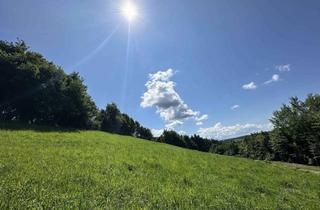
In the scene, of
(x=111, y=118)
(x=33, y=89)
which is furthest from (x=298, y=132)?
(x=33, y=89)

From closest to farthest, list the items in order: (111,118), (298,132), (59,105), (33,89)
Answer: (33,89)
(59,105)
(298,132)
(111,118)

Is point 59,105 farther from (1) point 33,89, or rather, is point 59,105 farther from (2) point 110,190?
(2) point 110,190

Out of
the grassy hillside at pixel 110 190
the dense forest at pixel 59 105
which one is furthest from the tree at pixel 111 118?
the grassy hillside at pixel 110 190

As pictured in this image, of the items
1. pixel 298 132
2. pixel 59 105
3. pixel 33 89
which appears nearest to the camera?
pixel 33 89

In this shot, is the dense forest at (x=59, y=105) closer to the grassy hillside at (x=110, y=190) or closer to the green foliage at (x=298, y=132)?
the green foliage at (x=298, y=132)

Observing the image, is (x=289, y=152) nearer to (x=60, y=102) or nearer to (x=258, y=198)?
(x=60, y=102)

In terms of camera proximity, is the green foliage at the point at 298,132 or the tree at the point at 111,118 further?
the tree at the point at 111,118

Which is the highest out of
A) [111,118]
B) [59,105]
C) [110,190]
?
[111,118]

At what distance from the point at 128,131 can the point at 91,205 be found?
376 feet

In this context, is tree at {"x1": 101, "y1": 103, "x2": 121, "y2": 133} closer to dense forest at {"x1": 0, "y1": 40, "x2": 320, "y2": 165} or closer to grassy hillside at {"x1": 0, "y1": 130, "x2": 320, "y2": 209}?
dense forest at {"x1": 0, "y1": 40, "x2": 320, "y2": 165}

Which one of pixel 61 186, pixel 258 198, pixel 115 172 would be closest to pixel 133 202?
pixel 61 186

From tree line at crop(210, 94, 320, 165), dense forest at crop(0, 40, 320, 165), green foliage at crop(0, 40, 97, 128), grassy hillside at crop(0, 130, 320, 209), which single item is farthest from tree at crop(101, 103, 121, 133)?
grassy hillside at crop(0, 130, 320, 209)

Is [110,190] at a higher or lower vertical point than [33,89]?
lower

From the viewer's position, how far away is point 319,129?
65.9 meters
